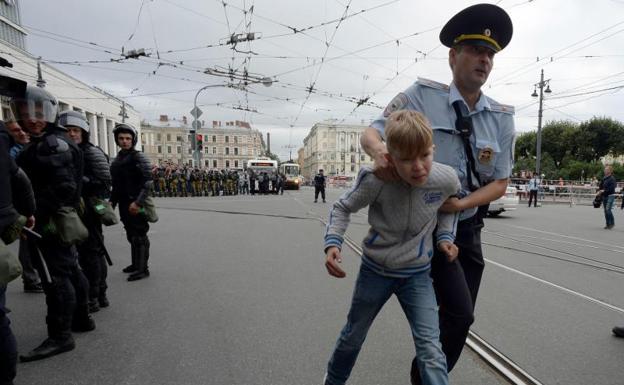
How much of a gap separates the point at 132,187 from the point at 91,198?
89cm

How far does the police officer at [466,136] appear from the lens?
1.93m

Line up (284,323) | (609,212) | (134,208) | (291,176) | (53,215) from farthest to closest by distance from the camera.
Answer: (291,176) → (609,212) → (134,208) → (284,323) → (53,215)

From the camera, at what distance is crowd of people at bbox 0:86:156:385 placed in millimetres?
2305

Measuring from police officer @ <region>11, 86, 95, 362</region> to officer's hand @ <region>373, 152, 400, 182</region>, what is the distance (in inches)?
102

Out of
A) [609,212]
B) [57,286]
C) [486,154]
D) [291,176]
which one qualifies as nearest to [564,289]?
[486,154]

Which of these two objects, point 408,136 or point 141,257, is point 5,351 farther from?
point 141,257

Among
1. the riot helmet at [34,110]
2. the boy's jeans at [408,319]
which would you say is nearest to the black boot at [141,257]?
the riot helmet at [34,110]

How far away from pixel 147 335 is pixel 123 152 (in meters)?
2.62

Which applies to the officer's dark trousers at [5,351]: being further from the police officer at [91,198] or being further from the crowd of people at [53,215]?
the police officer at [91,198]

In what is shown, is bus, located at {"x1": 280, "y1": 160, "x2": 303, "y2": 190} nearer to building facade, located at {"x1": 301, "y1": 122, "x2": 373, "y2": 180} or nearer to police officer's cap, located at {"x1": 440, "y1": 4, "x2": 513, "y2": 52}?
police officer's cap, located at {"x1": 440, "y1": 4, "x2": 513, "y2": 52}

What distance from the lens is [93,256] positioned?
395 centimetres

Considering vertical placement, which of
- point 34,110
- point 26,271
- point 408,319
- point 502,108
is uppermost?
point 34,110

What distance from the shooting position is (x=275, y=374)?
264 centimetres

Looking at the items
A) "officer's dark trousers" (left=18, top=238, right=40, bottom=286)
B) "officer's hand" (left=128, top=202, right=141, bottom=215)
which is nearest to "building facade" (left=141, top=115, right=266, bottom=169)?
"officer's dark trousers" (left=18, top=238, right=40, bottom=286)
